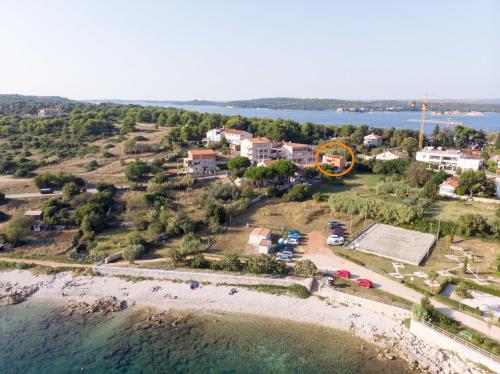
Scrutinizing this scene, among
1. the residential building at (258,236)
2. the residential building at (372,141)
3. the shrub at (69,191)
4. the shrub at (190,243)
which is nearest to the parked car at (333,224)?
the residential building at (258,236)

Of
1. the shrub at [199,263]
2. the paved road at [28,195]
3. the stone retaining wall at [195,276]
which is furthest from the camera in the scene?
the paved road at [28,195]

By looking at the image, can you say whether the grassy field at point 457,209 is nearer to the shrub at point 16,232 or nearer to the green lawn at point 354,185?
the green lawn at point 354,185

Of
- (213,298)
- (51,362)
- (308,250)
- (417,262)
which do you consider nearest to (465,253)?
(417,262)

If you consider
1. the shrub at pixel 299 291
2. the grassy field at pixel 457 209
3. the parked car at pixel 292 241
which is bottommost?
the shrub at pixel 299 291

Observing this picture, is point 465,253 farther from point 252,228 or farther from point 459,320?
point 252,228

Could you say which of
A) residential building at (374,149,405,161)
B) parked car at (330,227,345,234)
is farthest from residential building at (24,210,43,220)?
residential building at (374,149,405,161)

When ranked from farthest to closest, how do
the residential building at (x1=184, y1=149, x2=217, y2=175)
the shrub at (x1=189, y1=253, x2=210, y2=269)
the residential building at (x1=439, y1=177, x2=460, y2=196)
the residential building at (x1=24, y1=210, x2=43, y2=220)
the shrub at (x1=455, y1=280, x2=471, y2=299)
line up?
the residential building at (x1=184, y1=149, x2=217, y2=175) < the residential building at (x1=439, y1=177, x2=460, y2=196) < the residential building at (x1=24, y1=210, x2=43, y2=220) < the shrub at (x1=189, y1=253, x2=210, y2=269) < the shrub at (x1=455, y1=280, x2=471, y2=299)

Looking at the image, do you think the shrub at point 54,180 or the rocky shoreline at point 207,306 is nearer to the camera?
the rocky shoreline at point 207,306

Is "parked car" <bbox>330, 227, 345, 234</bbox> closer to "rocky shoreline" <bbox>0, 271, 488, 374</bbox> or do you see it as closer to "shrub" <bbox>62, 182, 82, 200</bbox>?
"rocky shoreline" <bbox>0, 271, 488, 374</bbox>
